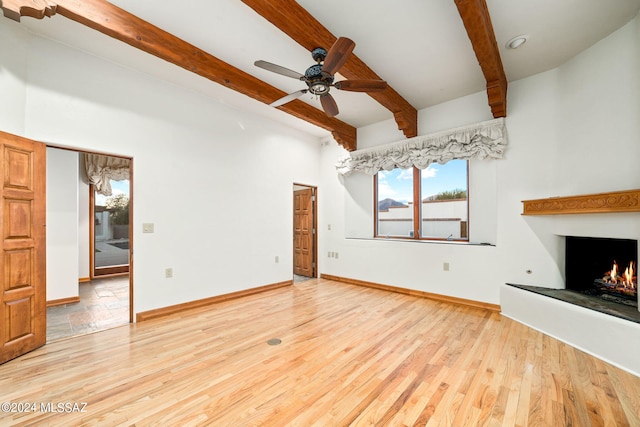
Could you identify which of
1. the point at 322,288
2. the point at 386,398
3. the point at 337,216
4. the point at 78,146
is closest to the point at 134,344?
the point at 78,146

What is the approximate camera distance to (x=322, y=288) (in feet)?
16.8

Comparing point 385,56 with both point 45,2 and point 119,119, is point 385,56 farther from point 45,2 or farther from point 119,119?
point 119,119

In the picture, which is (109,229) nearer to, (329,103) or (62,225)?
(62,225)

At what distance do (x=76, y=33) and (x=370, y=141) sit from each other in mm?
4458

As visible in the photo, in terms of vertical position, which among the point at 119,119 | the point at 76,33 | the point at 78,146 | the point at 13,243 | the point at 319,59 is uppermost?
the point at 76,33

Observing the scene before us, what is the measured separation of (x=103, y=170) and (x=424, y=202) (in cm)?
666

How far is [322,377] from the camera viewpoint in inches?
87.0

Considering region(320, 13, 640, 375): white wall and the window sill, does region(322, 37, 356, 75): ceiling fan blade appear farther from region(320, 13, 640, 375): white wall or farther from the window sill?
the window sill

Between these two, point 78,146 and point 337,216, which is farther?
point 337,216

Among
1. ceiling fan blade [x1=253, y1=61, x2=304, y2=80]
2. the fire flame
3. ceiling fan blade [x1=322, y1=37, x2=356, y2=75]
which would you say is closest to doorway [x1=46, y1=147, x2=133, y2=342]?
ceiling fan blade [x1=253, y1=61, x2=304, y2=80]

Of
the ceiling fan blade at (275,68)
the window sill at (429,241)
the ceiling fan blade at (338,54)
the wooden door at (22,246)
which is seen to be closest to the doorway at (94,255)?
the wooden door at (22,246)

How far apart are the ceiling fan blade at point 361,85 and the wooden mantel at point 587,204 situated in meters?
2.46

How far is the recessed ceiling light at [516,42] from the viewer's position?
2.83 metres

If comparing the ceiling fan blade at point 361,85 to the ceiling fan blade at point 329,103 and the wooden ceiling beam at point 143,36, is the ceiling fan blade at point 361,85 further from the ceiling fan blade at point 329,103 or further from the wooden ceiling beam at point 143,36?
the wooden ceiling beam at point 143,36
